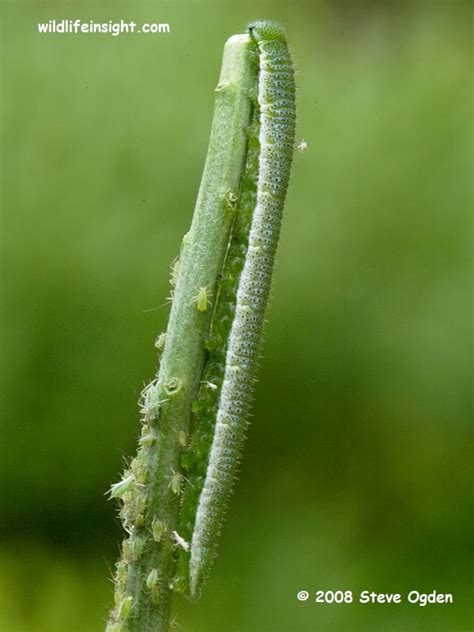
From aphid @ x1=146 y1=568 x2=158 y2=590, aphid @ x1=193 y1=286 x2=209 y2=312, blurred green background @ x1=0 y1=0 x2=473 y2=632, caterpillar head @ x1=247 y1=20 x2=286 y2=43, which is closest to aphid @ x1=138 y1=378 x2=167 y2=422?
aphid @ x1=193 y1=286 x2=209 y2=312

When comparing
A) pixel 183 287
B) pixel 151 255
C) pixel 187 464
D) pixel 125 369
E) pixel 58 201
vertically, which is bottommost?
pixel 187 464

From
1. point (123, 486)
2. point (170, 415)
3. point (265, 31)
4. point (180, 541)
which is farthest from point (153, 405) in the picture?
point (265, 31)

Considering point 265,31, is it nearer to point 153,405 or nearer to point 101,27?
point 153,405

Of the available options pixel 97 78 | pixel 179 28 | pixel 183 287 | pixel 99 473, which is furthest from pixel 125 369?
pixel 183 287

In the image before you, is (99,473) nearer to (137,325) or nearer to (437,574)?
(137,325)

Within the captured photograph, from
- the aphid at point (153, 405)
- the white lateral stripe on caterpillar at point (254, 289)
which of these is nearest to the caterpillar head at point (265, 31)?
the white lateral stripe on caterpillar at point (254, 289)

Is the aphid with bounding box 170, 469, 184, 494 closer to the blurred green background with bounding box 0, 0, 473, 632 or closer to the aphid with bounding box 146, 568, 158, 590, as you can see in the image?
the aphid with bounding box 146, 568, 158, 590
